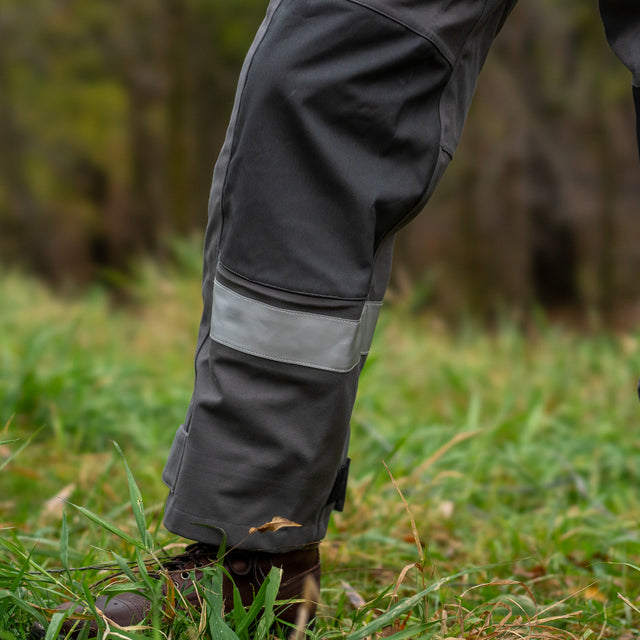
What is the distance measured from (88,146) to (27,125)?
3.02 ft

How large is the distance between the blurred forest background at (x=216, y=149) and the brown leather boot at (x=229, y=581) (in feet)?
21.1

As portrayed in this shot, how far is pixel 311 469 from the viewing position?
1.21 meters

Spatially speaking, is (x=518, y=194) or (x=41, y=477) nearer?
(x=41, y=477)

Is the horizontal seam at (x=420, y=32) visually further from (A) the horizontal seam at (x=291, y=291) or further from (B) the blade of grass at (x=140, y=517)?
(B) the blade of grass at (x=140, y=517)

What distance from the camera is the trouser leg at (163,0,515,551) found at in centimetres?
117

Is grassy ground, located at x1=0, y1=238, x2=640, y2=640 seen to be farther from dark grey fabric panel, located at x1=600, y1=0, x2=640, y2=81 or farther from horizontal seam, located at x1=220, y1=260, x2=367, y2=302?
dark grey fabric panel, located at x1=600, y1=0, x2=640, y2=81

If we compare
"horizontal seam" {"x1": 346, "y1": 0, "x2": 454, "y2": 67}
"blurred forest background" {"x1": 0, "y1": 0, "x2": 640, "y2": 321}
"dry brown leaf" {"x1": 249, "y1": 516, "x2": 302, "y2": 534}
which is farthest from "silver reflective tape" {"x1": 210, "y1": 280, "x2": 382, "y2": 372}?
"blurred forest background" {"x1": 0, "y1": 0, "x2": 640, "y2": 321}

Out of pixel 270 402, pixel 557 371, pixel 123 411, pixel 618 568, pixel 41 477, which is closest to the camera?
pixel 270 402

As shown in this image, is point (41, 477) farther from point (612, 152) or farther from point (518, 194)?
point (612, 152)

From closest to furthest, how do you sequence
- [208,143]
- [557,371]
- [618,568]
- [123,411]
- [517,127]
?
[618,568] < [123,411] < [557,371] < [517,127] < [208,143]

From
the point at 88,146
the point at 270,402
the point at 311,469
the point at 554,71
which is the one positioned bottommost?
the point at 88,146

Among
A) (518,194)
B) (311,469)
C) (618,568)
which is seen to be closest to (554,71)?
(518,194)

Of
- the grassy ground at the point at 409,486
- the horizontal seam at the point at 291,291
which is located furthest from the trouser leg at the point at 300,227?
the grassy ground at the point at 409,486

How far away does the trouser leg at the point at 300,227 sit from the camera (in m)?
1.17
